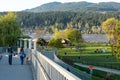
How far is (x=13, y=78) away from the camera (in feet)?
66.3

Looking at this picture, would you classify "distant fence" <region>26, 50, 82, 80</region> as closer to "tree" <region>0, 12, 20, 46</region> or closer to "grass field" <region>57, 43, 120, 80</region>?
"grass field" <region>57, 43, 120, 80</region>

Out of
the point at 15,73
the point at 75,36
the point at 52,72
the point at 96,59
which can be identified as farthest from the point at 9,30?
the point at 75,36

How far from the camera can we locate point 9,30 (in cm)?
8606

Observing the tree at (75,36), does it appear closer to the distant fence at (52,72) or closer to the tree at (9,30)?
the tree at (9,30)

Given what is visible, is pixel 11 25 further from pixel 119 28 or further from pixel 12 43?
pixel 119 28

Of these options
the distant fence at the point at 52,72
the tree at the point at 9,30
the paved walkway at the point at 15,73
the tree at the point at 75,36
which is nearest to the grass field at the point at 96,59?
the tree at the point at 9,30

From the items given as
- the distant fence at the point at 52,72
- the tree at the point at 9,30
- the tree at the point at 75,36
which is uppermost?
the distant fence at the point at 52,72

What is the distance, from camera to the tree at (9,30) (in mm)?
79369

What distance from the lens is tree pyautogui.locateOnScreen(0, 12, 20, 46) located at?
7937 cm

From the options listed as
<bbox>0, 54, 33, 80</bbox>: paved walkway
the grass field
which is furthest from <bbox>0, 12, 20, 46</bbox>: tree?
<bbox>0, 54, 33, 80</bbox>: paved walkway

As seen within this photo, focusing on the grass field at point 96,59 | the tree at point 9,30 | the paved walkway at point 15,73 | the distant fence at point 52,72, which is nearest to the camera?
the distant fence at point 52,72

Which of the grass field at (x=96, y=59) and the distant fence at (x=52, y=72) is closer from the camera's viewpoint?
the distant fence at (x=52, y=72)

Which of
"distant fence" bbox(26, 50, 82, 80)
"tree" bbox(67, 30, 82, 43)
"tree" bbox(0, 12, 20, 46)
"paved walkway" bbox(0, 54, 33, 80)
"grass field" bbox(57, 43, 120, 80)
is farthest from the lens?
"tree" bbox(67, 30, 82, 43)

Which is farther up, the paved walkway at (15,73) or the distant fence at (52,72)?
the distant fence at (52,72)
